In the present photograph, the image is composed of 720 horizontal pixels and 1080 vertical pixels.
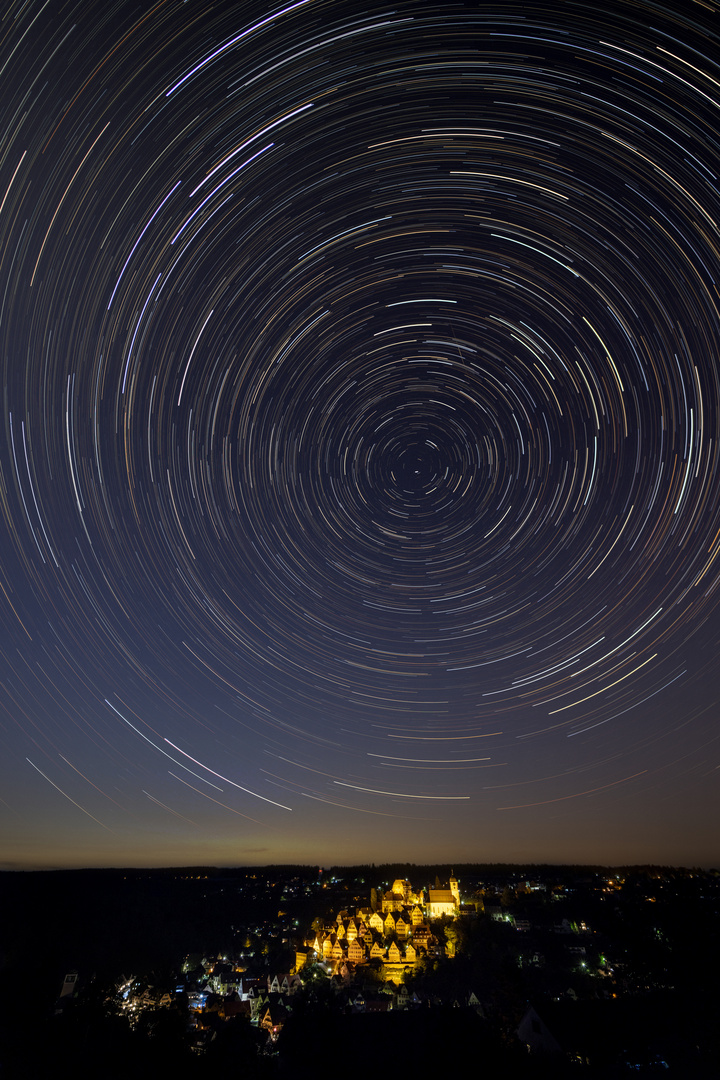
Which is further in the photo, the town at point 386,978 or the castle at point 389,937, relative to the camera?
the castle at point 389,937

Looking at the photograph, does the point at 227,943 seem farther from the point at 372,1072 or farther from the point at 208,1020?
the point at 372,1072

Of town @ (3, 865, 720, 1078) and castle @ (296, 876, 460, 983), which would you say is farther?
castle @ (296, 876, 460, 983)

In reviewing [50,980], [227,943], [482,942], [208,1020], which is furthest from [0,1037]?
[227,943]

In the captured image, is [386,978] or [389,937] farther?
[389,937]
